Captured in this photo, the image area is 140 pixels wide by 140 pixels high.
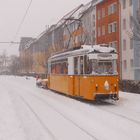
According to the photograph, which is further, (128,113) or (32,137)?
(128,113)

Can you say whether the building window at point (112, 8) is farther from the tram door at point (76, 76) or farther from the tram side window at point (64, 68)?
the tram door at point (76, 76)

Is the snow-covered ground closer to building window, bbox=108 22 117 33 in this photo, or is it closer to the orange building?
the orange building

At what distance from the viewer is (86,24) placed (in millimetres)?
65312

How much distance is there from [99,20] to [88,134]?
56.1 meters

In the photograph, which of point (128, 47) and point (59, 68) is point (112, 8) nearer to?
point (128, 47)

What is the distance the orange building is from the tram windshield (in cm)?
3646

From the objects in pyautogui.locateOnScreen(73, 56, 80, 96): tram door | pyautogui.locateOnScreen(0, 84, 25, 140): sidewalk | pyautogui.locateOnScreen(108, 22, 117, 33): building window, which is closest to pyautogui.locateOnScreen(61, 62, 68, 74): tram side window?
pyautogui.locateOnScreen(73, 56, 80, 96): tram door

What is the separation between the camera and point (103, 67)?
2084 cm

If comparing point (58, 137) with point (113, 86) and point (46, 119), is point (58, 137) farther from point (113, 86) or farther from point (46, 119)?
point (113, 86)

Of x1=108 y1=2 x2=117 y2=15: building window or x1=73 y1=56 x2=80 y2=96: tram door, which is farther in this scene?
x1=108 y1=2 x2=117 y2=15: building window

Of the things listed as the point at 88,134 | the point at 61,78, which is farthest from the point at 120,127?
the point at 61,78

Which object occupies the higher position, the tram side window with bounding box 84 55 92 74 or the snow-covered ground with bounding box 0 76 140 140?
the tram side window with bounding box 84 55 92 74

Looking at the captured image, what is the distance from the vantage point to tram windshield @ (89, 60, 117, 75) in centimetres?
2066

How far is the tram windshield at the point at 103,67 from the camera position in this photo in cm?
2066
